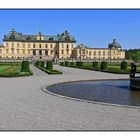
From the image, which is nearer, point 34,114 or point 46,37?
point 34,114

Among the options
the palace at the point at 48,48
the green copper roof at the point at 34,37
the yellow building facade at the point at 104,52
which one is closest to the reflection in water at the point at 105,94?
the palace at the point at 48,48

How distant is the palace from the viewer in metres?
74.5

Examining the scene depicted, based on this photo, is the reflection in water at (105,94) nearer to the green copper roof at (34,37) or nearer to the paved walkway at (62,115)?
the paved walkway at (62,115)

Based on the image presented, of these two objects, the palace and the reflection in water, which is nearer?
the reflection in water

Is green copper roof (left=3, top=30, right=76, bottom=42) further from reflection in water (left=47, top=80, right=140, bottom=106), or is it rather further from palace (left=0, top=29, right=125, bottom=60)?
reflection in water (left=47, top=80, right=140, bottom=106)

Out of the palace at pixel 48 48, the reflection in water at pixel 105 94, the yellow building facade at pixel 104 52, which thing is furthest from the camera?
the yellow building facade at pixel 104 52

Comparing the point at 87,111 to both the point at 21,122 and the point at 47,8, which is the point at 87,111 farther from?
the point at 47,8

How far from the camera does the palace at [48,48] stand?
7450 cm

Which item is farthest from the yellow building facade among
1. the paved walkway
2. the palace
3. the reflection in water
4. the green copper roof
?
the paved walkway

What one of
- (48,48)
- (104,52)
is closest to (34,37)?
(48,48)

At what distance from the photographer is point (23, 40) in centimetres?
7562

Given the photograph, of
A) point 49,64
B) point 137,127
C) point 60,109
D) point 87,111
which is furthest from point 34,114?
point 49,64

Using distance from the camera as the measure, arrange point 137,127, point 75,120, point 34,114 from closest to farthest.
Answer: point 137,127 < point 75,120 < point 34,114

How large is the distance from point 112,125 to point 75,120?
0.60 m
